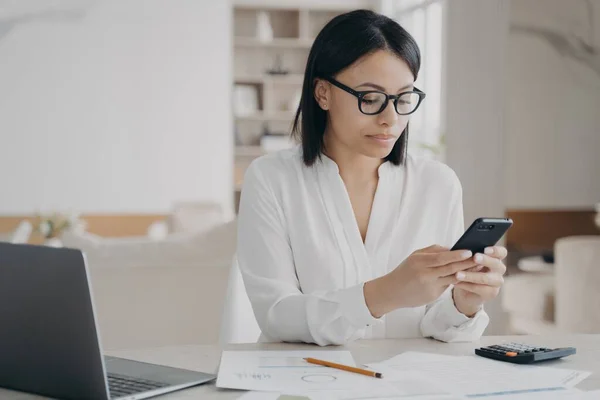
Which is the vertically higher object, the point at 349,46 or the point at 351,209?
the point at 349,46

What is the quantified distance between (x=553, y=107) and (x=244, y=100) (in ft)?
14.4

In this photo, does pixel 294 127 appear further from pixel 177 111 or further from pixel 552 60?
pixel 177 111

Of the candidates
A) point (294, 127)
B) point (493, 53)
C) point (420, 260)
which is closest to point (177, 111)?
point (493, 53)

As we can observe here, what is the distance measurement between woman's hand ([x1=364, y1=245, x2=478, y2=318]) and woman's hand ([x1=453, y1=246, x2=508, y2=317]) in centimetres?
2

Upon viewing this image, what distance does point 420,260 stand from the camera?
1.44 meters

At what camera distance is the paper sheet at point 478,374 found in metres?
1.22

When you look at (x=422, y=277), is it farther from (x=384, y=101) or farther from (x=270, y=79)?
(x=270, y=79)

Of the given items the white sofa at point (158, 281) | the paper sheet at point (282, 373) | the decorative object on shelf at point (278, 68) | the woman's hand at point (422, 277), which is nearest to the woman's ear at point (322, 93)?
the woman's hand at point (422, 277)

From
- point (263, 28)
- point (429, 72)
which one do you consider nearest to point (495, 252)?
point (429, 72)

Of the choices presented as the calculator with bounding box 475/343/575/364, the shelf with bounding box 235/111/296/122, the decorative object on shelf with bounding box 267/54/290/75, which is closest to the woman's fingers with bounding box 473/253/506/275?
the calculator with bounding box 475/343/575/364

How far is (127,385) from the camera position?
48.1 inches

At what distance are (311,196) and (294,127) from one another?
0.20 meters

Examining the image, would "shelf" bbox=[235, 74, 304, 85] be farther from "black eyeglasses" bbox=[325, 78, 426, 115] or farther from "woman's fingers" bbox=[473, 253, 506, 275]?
"woman's fingers" bbox=[473, 253, 506, 275]

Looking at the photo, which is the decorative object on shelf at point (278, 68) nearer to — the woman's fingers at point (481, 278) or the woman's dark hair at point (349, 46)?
the woman's dark hair at point (349, 46)
